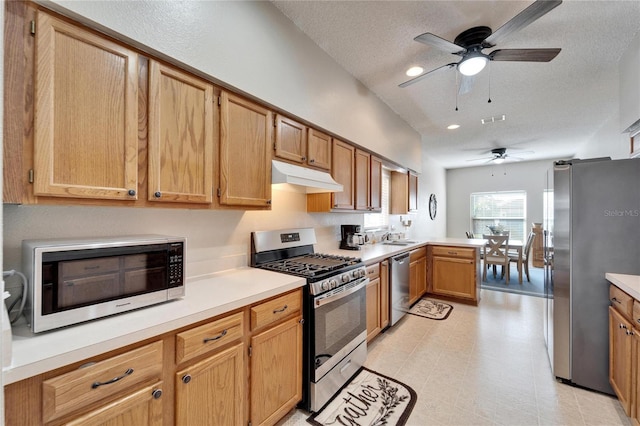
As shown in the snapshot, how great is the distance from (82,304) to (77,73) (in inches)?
37.6

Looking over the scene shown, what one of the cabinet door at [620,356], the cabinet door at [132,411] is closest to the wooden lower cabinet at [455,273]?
the cabinet door at [620,356]

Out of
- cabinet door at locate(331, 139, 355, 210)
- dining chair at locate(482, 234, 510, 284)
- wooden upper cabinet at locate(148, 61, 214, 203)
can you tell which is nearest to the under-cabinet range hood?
cabinet door at locate(331, 139, 355, 210)

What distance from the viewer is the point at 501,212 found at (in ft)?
24.2

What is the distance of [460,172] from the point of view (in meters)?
7.99

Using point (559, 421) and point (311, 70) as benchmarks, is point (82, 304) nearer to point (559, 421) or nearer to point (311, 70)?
point (311, 70)

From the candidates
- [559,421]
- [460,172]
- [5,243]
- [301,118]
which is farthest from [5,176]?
[460,172]

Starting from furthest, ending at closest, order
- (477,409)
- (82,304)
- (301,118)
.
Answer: (301,118) < (477,409) < (82,304)

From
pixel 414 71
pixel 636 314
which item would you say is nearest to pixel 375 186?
pixel 414 71

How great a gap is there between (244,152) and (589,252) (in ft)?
8.64

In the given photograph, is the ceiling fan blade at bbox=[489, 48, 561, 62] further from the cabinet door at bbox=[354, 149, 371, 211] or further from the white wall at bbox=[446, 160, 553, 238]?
the white wall at bbox=[446, 160, 553, 238]

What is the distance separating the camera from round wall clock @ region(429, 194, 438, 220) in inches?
267

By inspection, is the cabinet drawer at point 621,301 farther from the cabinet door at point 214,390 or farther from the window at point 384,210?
the window at point 384,210

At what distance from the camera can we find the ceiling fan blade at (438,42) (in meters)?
1.85

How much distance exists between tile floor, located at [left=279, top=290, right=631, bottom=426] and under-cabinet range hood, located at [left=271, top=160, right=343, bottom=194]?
161 cm
